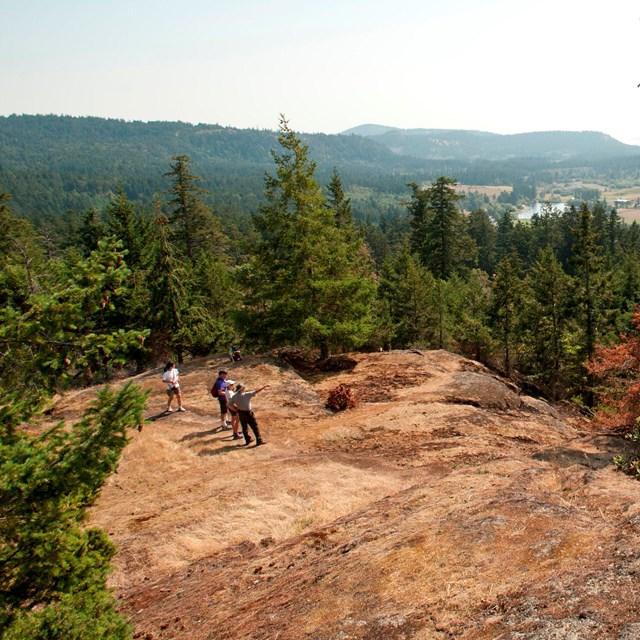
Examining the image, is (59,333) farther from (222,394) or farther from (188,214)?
(188,214)

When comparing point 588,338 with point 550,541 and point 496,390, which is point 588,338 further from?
point 550,541

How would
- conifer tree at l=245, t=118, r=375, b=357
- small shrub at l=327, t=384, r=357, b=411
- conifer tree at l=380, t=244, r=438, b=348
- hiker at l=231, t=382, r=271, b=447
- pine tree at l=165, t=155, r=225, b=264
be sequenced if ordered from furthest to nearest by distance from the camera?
pine tree at l=165, t=155, r=225, b=264 < conifer tree at l=380, t=244, r=438, b=348 < conifer tree at l=245, t=118, r=375, b=357 < small shrub at l=327, t=384, r=357, b=411 < hiker at l=231, t=382, r=271, b=447

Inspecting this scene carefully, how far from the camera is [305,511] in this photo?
39.5 feet

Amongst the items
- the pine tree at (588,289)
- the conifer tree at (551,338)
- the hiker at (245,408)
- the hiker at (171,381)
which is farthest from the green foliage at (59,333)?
the conifer tree at (551,338)

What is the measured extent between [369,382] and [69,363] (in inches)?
604

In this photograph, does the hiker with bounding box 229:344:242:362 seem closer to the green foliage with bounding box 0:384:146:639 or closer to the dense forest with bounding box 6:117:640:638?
the dense forest with bounding box 6:117:640:638

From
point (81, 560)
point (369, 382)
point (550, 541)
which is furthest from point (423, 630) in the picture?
point (369, 382)

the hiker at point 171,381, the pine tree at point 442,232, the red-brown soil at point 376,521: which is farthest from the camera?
the pine tree at point 442,232

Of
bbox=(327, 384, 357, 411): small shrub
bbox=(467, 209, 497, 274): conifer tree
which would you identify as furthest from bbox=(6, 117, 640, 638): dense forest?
bbox=(467, 209, 497, 274): conifer tree

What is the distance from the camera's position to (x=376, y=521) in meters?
11.0

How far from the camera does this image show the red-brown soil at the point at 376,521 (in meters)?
7.11

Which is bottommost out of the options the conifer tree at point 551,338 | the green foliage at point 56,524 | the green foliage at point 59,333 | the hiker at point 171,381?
the conifer tree at point 551,338

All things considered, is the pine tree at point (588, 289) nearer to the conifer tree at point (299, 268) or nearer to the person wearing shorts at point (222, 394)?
the conifer tree at point (299, 268)

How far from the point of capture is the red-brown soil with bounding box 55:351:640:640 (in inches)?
280
